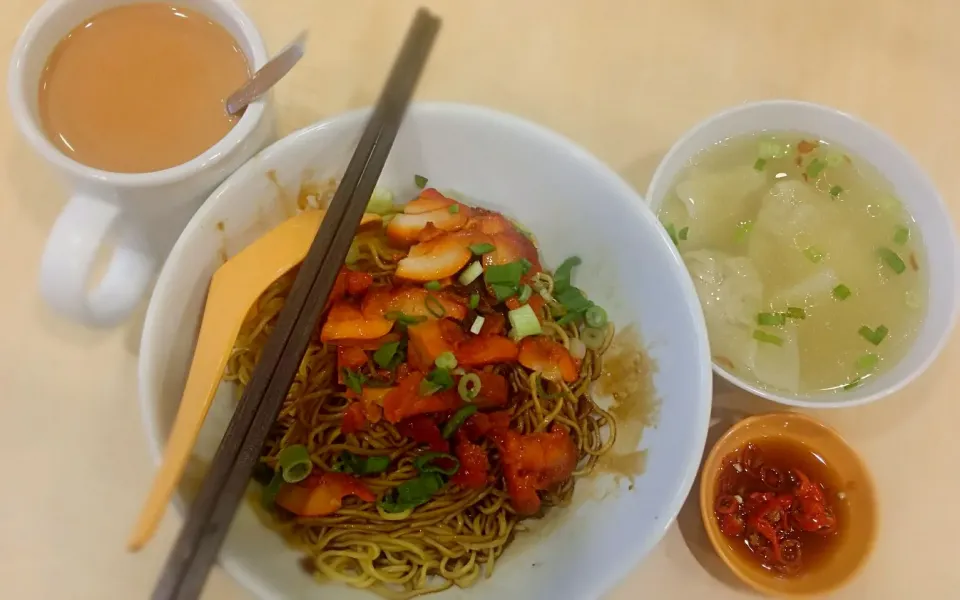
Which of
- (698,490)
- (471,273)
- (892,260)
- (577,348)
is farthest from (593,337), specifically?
(892,260)

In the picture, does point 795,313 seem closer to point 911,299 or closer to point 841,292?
point 841,292

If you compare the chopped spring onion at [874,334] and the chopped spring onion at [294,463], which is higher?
the chopped spring onion at [874,334]

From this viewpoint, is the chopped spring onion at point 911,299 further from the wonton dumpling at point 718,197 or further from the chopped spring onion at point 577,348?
the chopped spring onion at point 577,348

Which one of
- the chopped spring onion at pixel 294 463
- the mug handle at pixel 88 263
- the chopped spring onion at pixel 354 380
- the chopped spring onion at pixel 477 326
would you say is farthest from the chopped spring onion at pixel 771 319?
the mug handle at pixel 88 263

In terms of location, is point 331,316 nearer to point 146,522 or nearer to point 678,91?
point 146,522

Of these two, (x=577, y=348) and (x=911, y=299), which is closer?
(x=577, y=348)

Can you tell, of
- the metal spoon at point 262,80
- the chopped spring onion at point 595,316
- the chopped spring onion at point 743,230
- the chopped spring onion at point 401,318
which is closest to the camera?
the metal spoon at point 262,80
